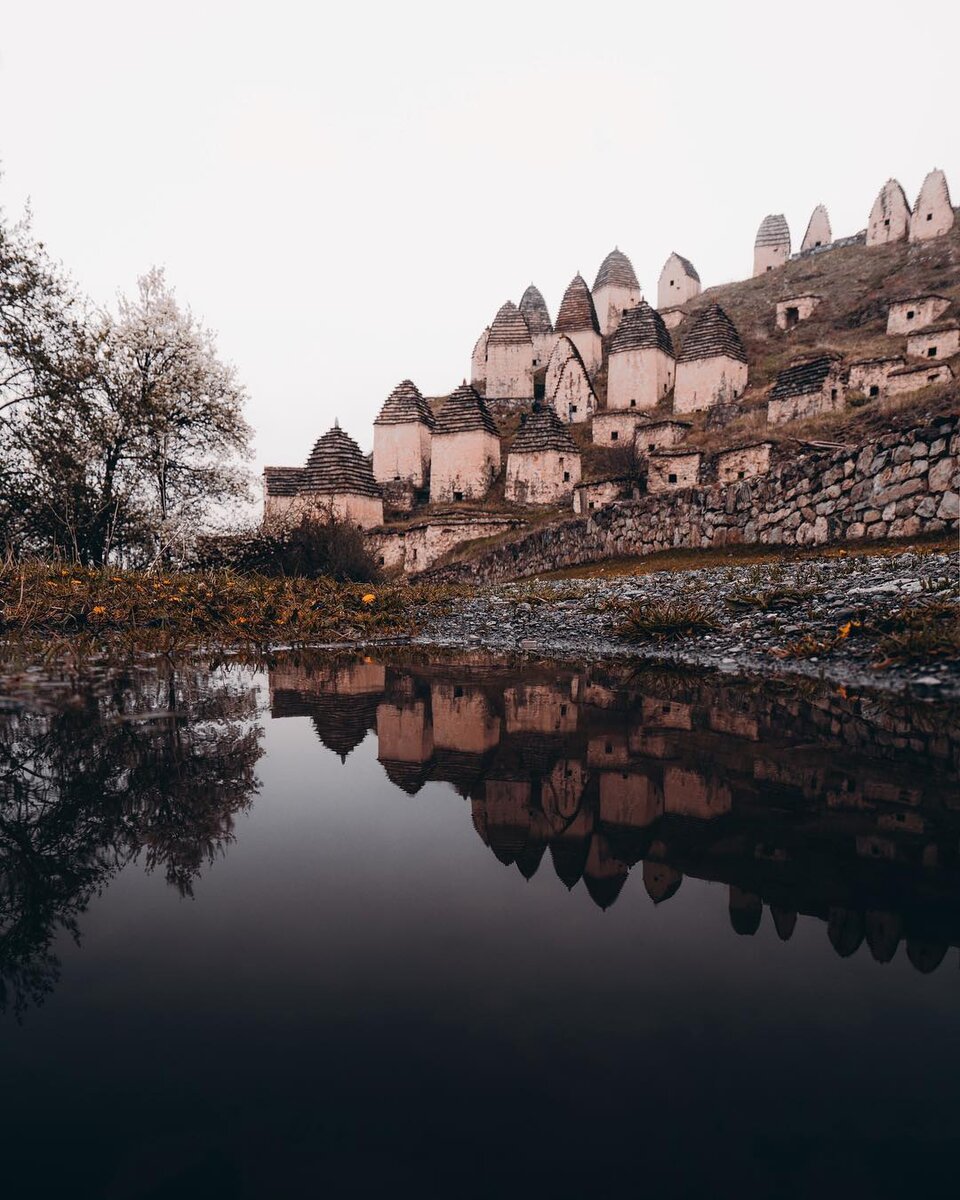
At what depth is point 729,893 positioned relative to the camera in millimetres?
2115

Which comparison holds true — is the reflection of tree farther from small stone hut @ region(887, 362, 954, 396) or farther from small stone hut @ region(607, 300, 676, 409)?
small stone hut @ region(607, 300, 676, 409)

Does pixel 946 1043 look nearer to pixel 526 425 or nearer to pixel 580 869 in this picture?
pixel 580 869

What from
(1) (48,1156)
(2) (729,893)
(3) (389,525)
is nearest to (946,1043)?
(2) (729,893)

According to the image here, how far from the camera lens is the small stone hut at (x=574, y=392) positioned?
4994 centimetres

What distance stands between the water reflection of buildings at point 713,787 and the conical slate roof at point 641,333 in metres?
47.4

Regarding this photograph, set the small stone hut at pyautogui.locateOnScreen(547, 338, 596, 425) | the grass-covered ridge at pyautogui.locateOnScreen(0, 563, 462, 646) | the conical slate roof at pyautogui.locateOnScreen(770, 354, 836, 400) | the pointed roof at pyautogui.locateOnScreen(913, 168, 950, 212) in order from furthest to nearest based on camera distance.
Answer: the pointed roof at pyautogui.locateOnScreen(913, 168, 950, 212), the small stone hut at pyautogui.locateOnScreen(547, 338, 596, 425), the conical slate roof at pyautogui.locateOnScreen(770, 354, 836, 400), the grass-covered ridge at pyautogui.locateOnScreen(0, 563, 462, 646)

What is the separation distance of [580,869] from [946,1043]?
1.09 metres

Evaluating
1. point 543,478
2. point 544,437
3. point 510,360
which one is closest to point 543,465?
point 543,478

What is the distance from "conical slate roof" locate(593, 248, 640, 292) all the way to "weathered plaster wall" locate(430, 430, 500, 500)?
32137mm

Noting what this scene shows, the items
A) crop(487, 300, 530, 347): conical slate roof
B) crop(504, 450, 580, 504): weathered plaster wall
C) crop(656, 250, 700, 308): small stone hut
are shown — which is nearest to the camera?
crop(504, 450, 580, 504): weathered plaster wall

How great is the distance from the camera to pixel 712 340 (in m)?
45.6

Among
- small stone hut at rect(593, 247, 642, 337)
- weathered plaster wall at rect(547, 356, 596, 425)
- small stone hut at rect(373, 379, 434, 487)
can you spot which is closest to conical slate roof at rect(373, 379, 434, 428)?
small stone hut at rect(373, 379, 434, 487)

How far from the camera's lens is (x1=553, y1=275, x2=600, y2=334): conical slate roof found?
186 ft

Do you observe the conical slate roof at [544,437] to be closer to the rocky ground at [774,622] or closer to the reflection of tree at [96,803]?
the rocky ground at [774,622]
